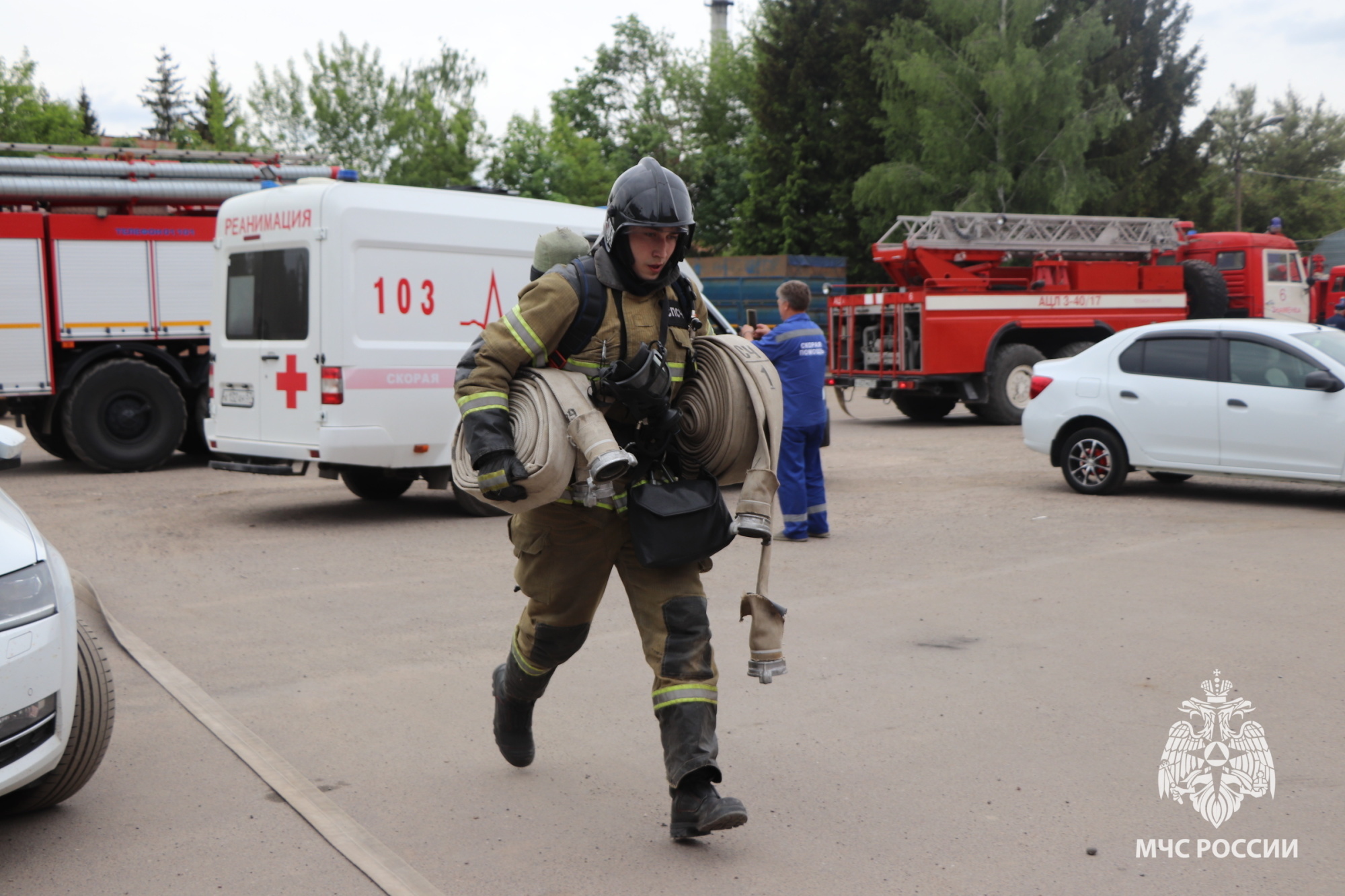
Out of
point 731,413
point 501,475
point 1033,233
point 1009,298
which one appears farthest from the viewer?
point 1033,233

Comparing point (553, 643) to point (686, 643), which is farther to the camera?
point (553, 643)

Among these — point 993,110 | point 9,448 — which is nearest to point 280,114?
point 993,110

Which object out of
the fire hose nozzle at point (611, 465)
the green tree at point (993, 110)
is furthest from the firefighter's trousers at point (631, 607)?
the green tree at point (993, 110)

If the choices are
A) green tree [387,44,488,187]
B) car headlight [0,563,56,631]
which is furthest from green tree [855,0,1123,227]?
car headlight [0,563,56,631]

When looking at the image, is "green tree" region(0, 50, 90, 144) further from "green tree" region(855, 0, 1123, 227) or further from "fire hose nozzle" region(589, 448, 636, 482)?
"fire hose nozzle" region(589, 448, 636, 482)

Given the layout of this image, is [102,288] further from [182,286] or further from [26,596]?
[26,596]

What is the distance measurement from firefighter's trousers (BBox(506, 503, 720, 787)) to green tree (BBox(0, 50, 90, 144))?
1524 inches

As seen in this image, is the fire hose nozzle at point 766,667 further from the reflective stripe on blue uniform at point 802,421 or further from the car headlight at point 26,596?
the reflective stripe on blue uniform at point 802,421

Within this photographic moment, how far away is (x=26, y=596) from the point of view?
3.46 metres

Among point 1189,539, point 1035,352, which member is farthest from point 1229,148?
point 1189,539

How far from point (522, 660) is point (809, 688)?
1618 mm

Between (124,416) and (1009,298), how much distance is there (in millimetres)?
→ 12209

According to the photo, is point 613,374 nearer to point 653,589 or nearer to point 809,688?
point 653,589

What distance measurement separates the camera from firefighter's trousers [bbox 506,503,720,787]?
3.55 m
